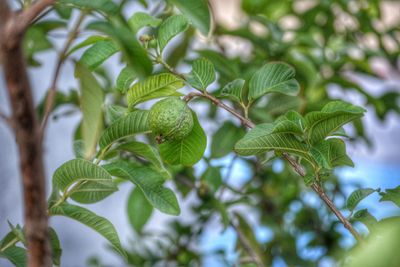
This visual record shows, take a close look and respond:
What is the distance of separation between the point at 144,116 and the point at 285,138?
6.4 inches

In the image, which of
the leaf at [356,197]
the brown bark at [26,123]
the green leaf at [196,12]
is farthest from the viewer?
the leaf at [356,197]

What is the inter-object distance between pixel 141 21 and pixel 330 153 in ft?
0.96

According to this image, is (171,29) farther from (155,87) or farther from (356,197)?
(356,197)

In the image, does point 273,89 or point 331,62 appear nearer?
point 273,89

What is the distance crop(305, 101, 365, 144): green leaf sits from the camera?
0.57 metres

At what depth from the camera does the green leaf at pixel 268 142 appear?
58 centimetres

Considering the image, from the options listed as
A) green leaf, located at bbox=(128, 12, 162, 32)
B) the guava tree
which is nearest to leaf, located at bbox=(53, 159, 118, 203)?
the guava tree

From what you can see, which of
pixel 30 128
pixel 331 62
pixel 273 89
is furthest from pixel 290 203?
pixel 30 128

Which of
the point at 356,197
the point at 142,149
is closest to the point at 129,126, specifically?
the point at 142,149

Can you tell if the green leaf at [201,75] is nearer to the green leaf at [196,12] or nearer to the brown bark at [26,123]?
the green leaf at [196,12]

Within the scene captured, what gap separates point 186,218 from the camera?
239 centimetres

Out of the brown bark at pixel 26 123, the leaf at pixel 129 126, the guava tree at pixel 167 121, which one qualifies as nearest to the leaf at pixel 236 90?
the guava tree at pixel 167 121

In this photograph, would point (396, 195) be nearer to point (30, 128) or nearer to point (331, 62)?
point (30, 128)

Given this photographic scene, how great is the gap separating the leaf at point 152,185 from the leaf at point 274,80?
157 mm
